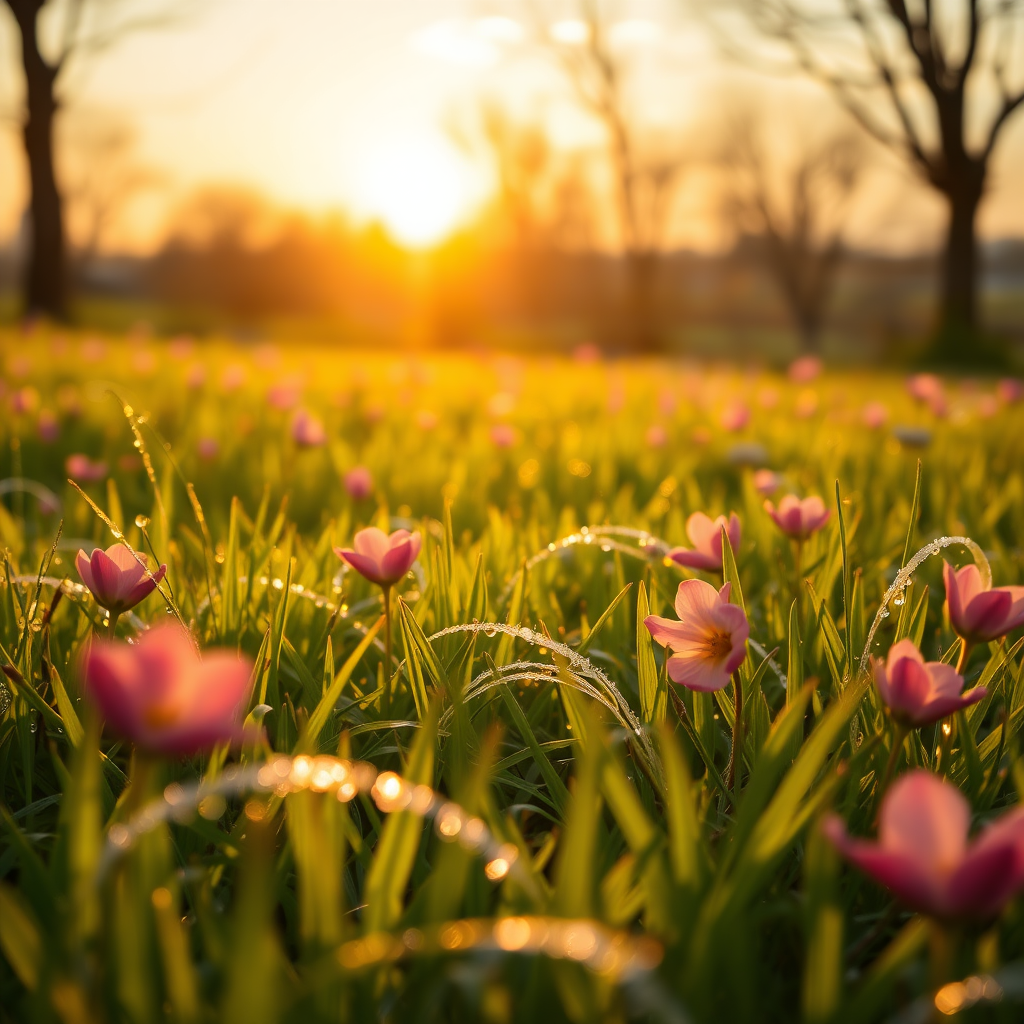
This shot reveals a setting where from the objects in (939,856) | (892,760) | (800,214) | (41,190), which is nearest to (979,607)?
(892,760)

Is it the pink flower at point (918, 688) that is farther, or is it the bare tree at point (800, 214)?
the bare tree at point (800, 214)

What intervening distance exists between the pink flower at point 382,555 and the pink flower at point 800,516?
60 cm

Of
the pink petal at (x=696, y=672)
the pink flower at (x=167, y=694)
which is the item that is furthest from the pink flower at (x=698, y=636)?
the pink flower at (x=167, y=694)

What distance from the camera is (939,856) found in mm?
562

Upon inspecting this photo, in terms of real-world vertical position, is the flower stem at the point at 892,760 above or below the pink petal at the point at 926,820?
below

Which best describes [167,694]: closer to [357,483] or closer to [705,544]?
[705,544]

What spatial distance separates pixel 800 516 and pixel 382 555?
26.6 inches

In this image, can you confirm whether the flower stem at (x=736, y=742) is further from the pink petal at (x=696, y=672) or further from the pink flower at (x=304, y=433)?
the pink flower at (x=304, y=433)

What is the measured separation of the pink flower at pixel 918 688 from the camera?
789 mm

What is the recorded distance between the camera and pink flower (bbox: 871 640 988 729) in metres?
0.79

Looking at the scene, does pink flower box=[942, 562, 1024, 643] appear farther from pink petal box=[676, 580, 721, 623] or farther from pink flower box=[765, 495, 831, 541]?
pink flower box=[765, 495, 831, 541]

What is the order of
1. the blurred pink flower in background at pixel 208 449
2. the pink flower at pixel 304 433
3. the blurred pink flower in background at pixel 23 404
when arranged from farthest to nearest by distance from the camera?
the blurred pink flower in background at pixel 23 404, the blurred pink flower in background at pixel 208 449, the pink flower at pixel 304 433

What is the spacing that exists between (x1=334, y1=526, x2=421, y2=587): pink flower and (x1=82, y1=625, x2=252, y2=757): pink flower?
517mm

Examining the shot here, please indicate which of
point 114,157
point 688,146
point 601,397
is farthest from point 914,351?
point 114,157
